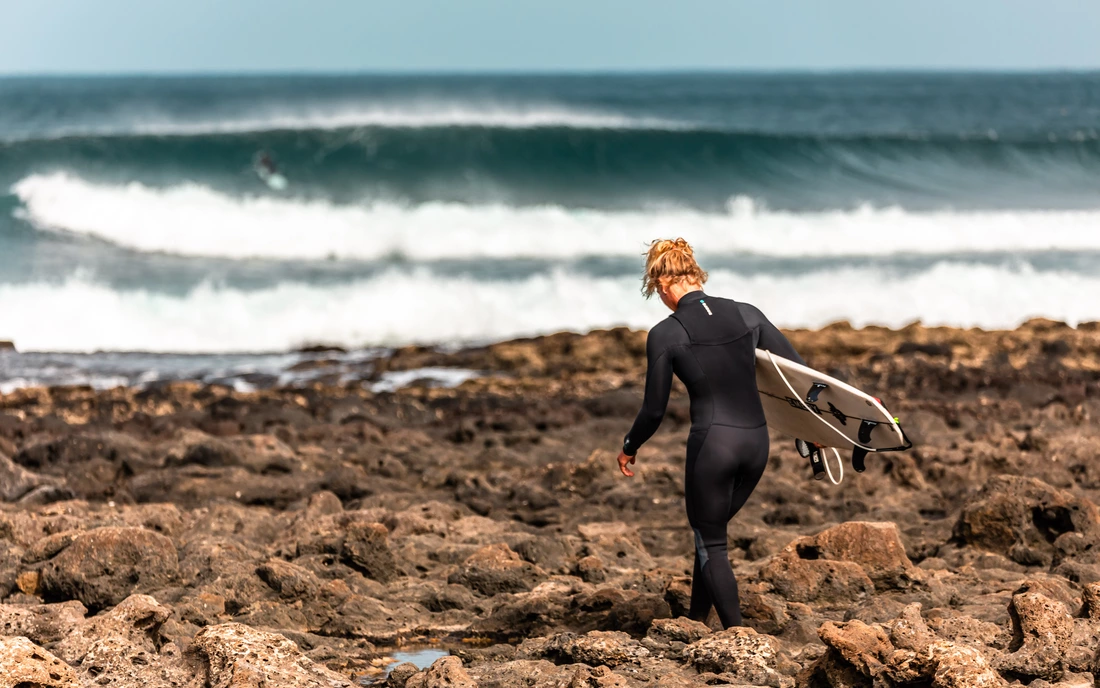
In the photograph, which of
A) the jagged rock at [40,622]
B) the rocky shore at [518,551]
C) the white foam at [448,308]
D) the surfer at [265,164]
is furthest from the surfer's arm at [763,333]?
the surfer at [265,164]

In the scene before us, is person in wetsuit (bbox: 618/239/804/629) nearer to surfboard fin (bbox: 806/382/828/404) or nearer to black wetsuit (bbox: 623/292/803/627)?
black wetsuit (bbox: 623/292/803/627)

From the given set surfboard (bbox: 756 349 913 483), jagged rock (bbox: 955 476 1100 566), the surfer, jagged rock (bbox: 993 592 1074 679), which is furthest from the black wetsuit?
the surfer

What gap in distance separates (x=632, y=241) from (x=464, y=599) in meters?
19.1

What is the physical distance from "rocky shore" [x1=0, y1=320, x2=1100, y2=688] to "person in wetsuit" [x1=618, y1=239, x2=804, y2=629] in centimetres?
35

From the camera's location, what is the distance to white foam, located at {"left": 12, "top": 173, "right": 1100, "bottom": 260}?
78.2ft

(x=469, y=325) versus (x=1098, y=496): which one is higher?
(x=469, y=325)

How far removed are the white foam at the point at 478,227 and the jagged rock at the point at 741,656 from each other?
18424 mm

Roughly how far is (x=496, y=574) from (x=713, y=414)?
5.38 ft

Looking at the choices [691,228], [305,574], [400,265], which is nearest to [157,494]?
[305,574]

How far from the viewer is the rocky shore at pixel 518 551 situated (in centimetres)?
414

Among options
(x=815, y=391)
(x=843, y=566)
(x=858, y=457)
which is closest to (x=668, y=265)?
(x=815, y=391)

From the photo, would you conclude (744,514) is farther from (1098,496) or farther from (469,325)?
(469,325)

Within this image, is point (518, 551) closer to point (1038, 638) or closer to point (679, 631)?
point (679, 631)

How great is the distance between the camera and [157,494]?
25.1 feet
